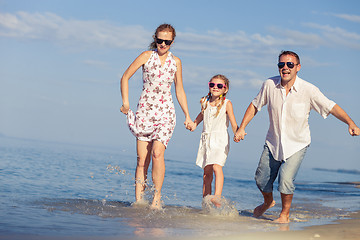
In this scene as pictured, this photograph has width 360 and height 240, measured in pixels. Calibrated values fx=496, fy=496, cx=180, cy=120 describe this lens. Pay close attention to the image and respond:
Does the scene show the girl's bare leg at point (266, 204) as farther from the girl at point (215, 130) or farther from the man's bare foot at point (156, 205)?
the man's bare foot at point (156, 205)

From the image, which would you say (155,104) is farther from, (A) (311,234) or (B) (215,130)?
(A) (311,234)

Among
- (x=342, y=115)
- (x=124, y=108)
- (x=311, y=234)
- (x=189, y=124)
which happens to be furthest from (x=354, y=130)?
(x=124, y=108)

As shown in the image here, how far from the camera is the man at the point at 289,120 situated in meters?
5.79

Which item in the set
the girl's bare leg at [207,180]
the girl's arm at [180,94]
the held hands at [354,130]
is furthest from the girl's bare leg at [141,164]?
the held hands at [354,130]

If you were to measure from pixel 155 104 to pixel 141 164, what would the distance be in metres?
0.82

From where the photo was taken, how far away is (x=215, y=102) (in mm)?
6859

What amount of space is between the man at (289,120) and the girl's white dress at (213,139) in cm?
72

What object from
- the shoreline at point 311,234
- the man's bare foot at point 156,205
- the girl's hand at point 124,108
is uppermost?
the girl's hand at point 124,108

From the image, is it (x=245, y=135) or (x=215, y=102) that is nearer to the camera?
(x=245, y=135)

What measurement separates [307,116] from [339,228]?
4.59 ft

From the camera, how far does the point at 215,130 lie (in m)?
6.72

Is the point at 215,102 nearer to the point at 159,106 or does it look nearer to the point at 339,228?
the point at 159,106

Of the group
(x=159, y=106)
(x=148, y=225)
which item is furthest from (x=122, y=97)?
(x=148, y=225)

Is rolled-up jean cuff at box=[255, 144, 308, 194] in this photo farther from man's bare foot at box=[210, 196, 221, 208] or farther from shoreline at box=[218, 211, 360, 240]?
shoreline at box=[218, 211, 360, 240]
